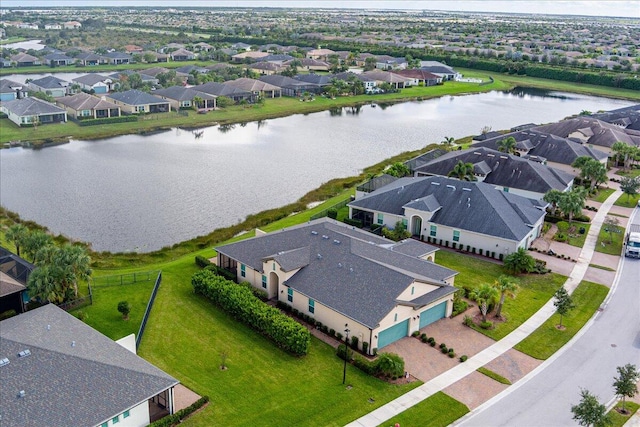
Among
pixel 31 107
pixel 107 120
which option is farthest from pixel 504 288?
pixel 31 107

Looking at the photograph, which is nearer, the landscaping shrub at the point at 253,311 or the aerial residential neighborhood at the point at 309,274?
the aerial residential neighborhood at the point at 309,274

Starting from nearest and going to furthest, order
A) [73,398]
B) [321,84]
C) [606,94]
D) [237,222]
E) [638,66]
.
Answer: [73,398] → [237,222] → [321,84] → [606,94] → [638,66]

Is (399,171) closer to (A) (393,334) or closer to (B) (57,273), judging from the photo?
(A) (393,334)

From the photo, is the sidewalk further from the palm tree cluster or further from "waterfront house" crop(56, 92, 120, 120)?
"waterfront house" crop(56, 92, 120, 120)

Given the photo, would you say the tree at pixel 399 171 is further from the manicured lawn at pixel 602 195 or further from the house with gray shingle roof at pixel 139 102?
the house with gray shingle roof at pixel 139 102

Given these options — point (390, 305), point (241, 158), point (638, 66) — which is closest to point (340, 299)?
point (390, 305)

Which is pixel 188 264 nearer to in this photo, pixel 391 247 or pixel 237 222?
pixel 237 222

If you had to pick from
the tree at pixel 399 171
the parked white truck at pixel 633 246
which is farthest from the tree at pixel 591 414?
the tree at pixel 399 171
